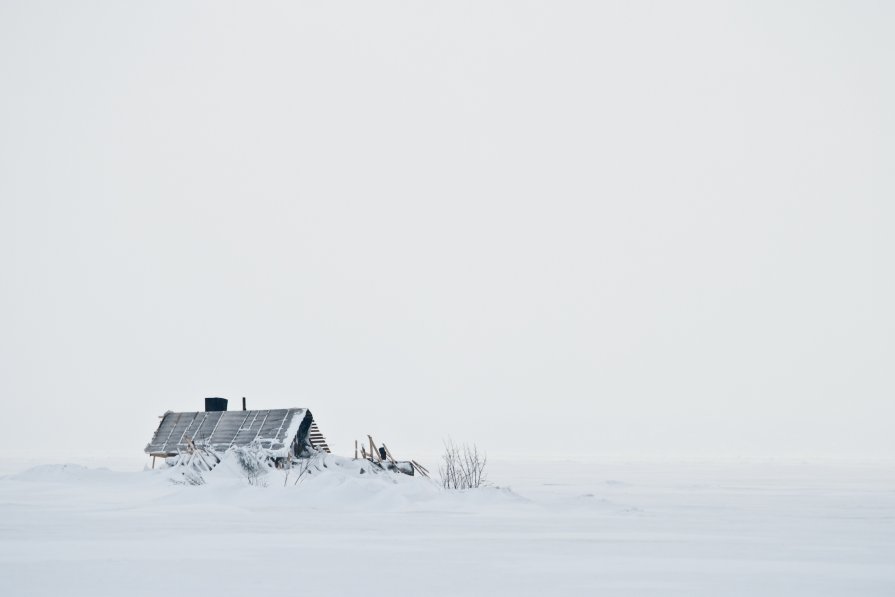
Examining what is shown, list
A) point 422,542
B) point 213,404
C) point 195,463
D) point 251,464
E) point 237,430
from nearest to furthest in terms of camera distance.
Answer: point 422,542, point 251,464, point 195,463, point 237,430, point 213,404

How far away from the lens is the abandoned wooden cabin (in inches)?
1769

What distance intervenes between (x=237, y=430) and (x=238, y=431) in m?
0.18

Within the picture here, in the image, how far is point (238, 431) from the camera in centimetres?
4706

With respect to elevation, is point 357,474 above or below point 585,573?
above

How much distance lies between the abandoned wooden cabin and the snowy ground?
7.47m

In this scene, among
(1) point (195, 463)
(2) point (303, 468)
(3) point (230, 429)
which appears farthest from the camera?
(3) point (230, 429)

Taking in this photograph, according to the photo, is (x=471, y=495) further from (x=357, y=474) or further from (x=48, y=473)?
(x=48, y=473)

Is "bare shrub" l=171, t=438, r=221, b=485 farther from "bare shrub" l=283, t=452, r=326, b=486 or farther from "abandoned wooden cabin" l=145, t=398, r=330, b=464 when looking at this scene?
"bare shrub" l=283, t=452, r=326, b=486

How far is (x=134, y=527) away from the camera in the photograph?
23891 mm

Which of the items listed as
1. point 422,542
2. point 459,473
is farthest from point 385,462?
point 422,542

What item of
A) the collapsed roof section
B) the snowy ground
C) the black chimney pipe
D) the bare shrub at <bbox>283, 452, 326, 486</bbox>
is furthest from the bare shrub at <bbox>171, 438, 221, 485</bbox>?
the black chimney pipe

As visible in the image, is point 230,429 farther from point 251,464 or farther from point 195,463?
point 251,464

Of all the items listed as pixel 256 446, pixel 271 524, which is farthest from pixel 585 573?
pixel 256 446

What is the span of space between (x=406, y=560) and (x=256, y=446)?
87.6 feet
